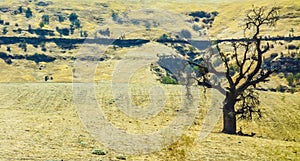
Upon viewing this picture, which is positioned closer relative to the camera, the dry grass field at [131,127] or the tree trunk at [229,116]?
the dry grass field at [131,127]

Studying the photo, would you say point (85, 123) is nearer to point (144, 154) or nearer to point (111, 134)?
point (111, 134)

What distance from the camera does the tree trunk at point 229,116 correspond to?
41969 millimetres

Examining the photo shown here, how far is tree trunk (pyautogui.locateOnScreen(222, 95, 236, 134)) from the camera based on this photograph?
1652 inches

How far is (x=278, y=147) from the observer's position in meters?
34.9

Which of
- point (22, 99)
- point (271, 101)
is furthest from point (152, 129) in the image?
point (271, 101)

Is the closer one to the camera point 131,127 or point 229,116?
point 131,127

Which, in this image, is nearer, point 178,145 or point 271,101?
point 178,145

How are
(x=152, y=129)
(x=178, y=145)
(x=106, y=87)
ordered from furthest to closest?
(x=106, y=87), (x=152, y=129), (x=178, y=145)

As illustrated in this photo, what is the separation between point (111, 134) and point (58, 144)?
6.60m

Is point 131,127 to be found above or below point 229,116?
below

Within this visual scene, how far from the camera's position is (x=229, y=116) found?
1662 inches

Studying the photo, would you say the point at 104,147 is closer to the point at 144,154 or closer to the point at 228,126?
the point at 144,154

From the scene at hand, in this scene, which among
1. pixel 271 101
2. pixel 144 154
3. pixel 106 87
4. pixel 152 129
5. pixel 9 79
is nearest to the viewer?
pixel 144 154

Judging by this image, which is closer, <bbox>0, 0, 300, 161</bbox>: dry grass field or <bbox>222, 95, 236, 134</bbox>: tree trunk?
<bbox>0, 0, 300, 161</bbox>: dry grass field
